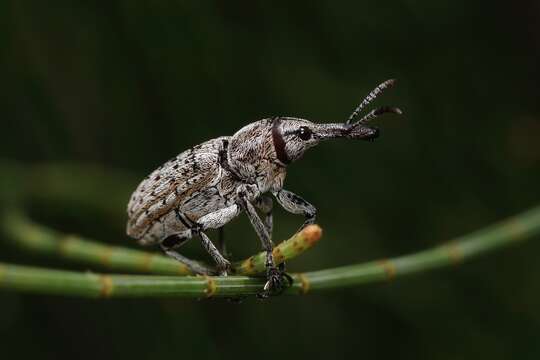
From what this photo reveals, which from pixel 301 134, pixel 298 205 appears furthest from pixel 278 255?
pixel 301 134

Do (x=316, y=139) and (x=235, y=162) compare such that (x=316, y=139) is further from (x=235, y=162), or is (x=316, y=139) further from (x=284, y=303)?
(x=284, y=303)

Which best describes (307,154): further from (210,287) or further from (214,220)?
(210,287)

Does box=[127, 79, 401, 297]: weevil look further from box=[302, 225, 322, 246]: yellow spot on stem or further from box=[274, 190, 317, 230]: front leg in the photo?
box=[302, 225, 322, 246]: yellow spot on stem

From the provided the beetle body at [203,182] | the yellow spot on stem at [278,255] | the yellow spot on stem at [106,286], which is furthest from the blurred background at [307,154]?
the yellow spot on stem at [106,286]

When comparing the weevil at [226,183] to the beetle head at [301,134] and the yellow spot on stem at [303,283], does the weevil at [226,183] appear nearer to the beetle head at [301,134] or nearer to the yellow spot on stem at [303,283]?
the beetle head at [301,134]

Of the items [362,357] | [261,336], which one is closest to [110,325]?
[261,336]

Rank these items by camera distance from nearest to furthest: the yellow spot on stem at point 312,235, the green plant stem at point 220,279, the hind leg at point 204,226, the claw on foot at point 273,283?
the green plant stem at point 220,279 → the yellow spot on stem at point 312,235 → the claw on foot at point 273,283 → the hind leg at point 204,226

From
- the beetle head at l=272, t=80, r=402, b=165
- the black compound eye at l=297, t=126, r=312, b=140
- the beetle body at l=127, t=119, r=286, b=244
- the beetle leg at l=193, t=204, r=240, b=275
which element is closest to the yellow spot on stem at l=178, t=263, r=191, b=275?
the beetle leg at l=193, t=204, r=240, b=275
